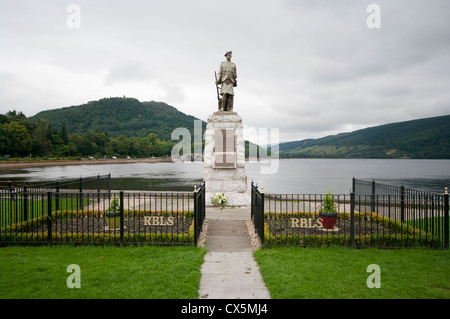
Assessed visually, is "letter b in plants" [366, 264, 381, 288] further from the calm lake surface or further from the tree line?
the tree line

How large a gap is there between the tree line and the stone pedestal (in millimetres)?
90107

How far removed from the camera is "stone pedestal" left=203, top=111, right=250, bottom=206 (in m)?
14.4

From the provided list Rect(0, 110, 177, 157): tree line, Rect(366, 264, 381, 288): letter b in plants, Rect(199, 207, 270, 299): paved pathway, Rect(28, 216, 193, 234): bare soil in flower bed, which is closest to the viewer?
Rect(199, 207, 270, 299): paved pathway

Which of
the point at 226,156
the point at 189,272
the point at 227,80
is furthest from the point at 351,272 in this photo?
the point at 227,80

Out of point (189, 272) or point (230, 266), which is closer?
point (189, 272)

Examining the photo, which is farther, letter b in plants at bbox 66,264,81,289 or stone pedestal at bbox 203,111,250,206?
stone pedestal at bbox 203,111,250,206

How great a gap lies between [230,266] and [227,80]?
1069 centimetres

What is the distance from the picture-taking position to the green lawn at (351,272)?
4844mm

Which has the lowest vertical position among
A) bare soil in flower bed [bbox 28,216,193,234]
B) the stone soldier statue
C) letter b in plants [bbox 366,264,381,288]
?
letter b in plants [bbox 366,264,381,288]

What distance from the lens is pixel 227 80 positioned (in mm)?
14656

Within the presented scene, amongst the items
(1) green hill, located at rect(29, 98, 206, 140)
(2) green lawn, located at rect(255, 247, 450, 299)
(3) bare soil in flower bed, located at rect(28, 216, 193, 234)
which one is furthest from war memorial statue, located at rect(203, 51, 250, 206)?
(1) green hill, located at rect(29, 98, 206, 140)

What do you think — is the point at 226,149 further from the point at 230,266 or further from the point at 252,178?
the point at 252,178

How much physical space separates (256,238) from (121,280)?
423 centimetres
